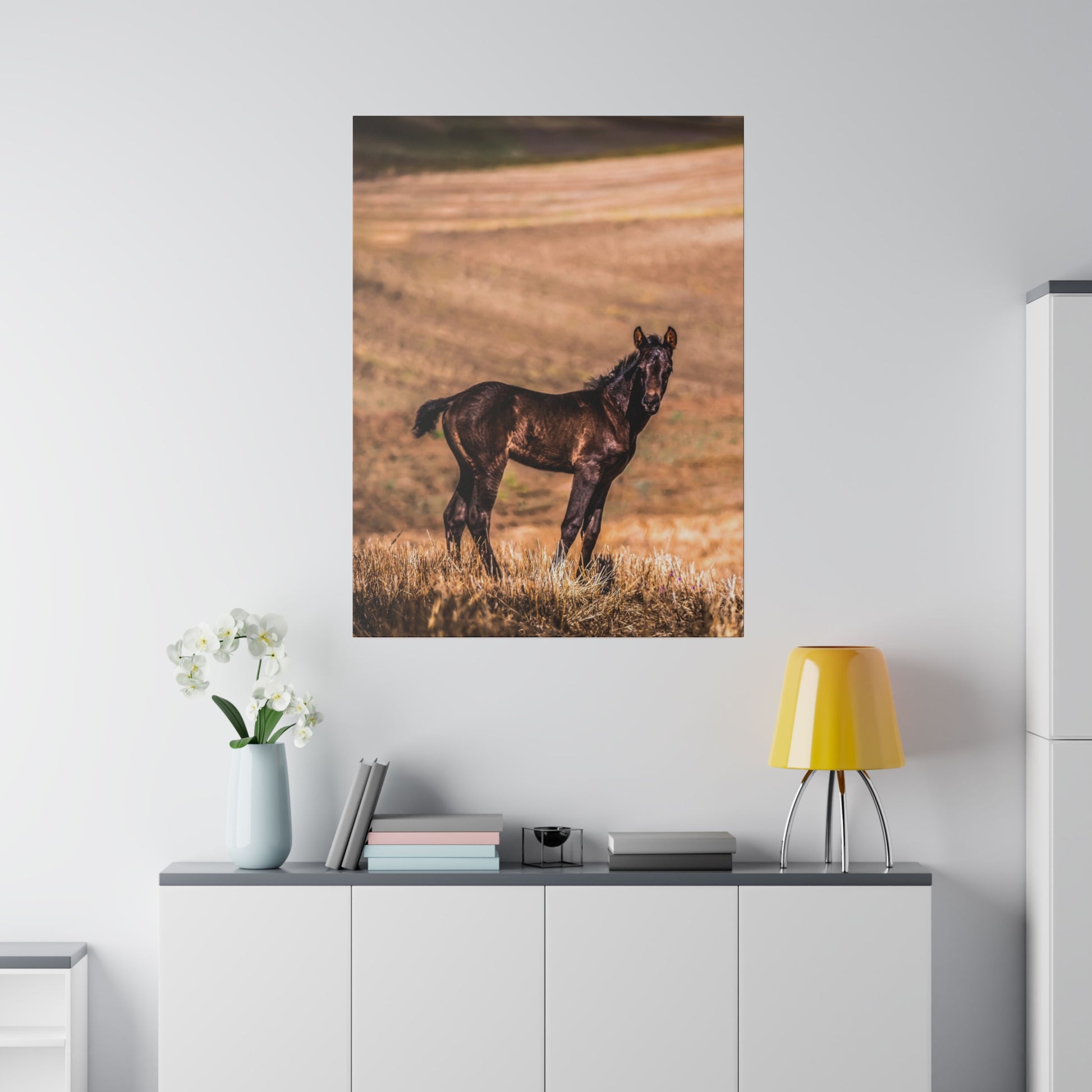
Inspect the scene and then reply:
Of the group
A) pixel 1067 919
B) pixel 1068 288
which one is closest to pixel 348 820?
pixel 1067 919

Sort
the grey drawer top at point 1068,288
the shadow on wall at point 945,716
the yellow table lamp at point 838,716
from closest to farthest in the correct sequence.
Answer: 1. the yellow table lamp at point 838,716
2. the grey drawer top at point 1068,288
3. the shadow on wall at point 945,716

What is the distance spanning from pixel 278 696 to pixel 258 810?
24 cm

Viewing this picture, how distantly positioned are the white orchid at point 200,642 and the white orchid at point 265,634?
0.07 m

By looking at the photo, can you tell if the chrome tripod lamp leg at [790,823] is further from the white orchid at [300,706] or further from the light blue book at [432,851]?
the white orchid at [300,706]

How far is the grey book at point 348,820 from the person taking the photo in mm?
2104

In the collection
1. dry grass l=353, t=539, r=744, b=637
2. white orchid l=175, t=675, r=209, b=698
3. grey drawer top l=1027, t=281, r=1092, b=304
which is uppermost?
grey drawer top l=1027, t=281, r=1092, b=304

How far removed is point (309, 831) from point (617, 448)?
3.62 feet

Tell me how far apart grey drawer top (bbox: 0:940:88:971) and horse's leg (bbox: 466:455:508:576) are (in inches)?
47.7

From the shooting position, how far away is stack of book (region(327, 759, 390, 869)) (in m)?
2.10

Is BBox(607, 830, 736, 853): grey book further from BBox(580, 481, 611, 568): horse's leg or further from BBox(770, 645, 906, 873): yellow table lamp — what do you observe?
BBox(580, 481, 611, 568): horse's leg

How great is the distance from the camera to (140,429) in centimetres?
225

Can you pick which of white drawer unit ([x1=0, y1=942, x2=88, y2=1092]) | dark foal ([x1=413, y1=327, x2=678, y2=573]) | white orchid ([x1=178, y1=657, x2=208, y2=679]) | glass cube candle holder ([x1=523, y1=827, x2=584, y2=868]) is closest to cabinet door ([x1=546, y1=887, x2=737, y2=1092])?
glass cube candle holder ([x1=523, y1=827, x2=584, y2=868])

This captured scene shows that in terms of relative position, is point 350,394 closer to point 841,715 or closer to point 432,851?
point 432,851

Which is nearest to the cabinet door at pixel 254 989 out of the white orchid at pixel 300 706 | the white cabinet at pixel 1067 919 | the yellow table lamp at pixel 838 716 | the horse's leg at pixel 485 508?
the white orchid at pixel 300 706
